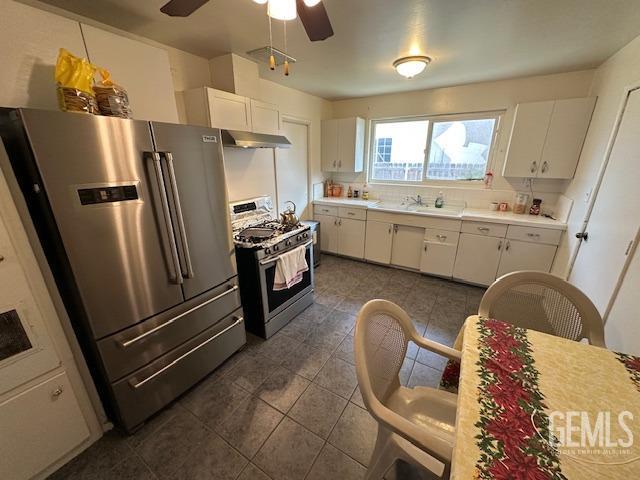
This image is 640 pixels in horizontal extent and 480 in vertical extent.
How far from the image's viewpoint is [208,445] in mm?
1421

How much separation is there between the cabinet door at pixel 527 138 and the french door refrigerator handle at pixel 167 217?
3422 millimetres

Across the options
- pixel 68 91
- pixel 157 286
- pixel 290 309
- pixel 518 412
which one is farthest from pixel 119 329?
pixel 518 412

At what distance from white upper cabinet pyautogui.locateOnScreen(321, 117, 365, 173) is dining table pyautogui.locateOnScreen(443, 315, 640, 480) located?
333 cm

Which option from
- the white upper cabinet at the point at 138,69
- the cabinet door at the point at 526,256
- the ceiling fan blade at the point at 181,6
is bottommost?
the cabinet door at the point at 526,256

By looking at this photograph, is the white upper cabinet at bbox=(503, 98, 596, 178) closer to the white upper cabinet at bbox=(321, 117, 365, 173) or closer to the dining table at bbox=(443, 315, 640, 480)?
the white upper cabinet at bbox=(321, 117, 365, 173)

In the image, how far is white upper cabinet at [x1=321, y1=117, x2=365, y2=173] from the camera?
12.5ft

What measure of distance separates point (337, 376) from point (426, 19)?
8.41 feet

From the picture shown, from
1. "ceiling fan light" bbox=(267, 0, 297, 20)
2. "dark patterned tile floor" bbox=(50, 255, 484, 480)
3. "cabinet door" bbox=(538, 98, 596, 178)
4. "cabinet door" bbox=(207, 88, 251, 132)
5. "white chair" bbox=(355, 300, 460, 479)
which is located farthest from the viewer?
"cabinet door" bbox=(538, 98, 596, 178)

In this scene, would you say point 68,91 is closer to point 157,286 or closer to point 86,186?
point 86,186

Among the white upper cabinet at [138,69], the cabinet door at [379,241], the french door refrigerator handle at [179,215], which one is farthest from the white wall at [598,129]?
the white upper cabinet at [138,69]

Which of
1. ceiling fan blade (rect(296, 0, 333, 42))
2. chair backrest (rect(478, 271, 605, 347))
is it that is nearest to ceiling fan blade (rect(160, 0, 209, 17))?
ceiling fan blade (rect(296, 0, 333, 42))

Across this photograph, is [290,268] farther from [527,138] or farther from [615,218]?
[527,138]

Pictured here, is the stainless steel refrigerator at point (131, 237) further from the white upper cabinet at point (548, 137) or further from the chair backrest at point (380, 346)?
the white upper cabinet at point (548, 137)

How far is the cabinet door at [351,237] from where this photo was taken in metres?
3.76
